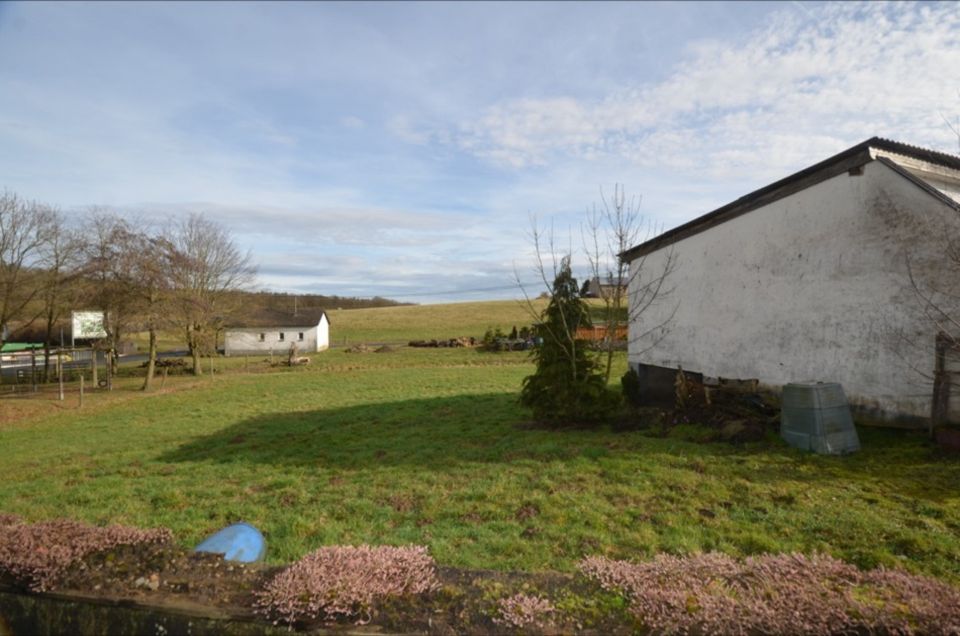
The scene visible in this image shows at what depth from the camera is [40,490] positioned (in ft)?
28.5

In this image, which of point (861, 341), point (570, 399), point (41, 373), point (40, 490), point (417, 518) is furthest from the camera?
point (41, 373)

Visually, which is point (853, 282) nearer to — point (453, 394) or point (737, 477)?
point (737, 477)

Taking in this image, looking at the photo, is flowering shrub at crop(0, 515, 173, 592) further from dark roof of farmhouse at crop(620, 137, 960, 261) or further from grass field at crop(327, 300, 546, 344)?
grass field at crop(327, 300, 546, 344)

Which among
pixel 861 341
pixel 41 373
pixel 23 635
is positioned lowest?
pixel 41 373

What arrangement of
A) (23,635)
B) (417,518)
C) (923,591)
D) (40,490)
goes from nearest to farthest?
(923,591) → (23,635) → (417,518) → (40,490)

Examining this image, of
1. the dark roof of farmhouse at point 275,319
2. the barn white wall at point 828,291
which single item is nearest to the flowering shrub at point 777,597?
the barn white wall at point 828,291

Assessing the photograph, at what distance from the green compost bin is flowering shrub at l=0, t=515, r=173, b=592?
932 cm

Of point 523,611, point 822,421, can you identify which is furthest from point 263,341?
point 523,611

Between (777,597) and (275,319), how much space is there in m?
53.7

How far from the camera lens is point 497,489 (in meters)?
7.38

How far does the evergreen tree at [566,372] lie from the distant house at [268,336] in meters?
42.0

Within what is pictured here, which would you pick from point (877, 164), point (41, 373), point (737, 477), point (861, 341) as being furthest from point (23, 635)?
point (41, 373)

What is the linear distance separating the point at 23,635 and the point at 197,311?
2878cm

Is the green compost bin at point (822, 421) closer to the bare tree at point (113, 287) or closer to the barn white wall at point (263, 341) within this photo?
the bare tree at point (113, 287)
